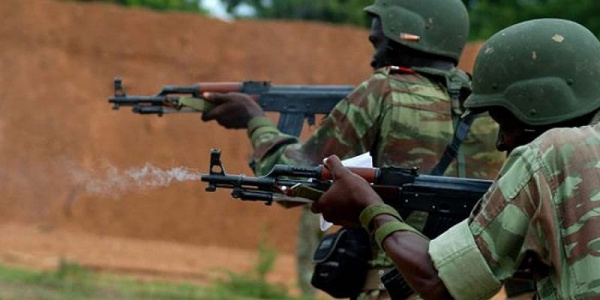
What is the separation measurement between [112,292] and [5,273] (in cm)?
151

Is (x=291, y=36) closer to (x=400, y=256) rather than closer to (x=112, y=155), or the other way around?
(x=112, y=155)

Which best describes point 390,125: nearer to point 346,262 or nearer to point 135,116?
point 346,262

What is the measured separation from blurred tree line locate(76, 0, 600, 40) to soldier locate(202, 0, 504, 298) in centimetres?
1544

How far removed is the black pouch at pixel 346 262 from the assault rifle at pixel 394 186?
964mm

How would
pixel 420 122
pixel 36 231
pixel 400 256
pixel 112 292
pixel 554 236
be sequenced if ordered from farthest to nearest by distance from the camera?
1. pixel 36 231
2. pixel 112 292
3. pixel 420 122
4. pixel 400 256
5. pixel 554 236

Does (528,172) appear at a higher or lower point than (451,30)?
lower

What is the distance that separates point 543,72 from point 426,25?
1.69m

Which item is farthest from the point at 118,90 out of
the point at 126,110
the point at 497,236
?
the point at 126,110

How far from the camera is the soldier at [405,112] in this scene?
16.4 feet

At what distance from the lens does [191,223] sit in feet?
66.2

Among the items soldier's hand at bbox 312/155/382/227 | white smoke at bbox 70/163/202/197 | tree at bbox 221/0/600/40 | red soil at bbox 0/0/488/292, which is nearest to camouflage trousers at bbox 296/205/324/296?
tree at bbox 221/0/600/40

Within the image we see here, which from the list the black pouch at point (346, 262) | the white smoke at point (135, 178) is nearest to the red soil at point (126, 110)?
the white smoke at point (135, 178)

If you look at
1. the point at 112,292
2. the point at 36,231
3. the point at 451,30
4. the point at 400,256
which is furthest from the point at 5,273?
the point at 400,256

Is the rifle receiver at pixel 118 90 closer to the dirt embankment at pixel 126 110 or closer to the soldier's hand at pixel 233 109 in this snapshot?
the soldier's hand at pixel 233 109
